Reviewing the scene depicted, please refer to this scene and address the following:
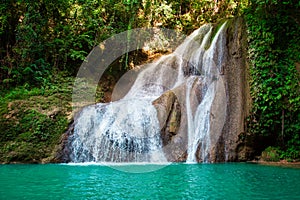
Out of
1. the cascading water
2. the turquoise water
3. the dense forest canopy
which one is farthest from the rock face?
the turquoise water

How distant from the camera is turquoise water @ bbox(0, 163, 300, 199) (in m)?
4.70

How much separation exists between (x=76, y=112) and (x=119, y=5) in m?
6.44

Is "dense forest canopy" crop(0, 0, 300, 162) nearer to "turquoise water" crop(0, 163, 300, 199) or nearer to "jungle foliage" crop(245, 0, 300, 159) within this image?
"jungle foliage" crop(245, 0, 300, 159)

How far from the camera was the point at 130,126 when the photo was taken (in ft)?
31.8

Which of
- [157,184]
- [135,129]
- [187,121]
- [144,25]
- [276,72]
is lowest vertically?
[157,184]

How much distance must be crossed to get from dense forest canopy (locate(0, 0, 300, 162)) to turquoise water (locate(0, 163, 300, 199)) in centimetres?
210

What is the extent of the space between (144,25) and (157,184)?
10901mm

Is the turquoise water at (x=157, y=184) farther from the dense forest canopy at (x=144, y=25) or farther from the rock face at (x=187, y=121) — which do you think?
the dense forest canopy at (x=144, y=25)

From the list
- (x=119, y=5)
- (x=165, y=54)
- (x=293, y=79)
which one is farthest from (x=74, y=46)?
(x=293, y=79)

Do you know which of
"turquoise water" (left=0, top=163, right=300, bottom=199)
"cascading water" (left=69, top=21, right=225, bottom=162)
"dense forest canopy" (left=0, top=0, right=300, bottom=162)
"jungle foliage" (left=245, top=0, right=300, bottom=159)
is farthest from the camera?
"cascading water" (left=69, top=21, right=225, bottom=162)

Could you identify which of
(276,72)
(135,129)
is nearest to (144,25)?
(135,129)

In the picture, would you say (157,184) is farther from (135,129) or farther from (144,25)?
(144,25)

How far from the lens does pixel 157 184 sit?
555cm

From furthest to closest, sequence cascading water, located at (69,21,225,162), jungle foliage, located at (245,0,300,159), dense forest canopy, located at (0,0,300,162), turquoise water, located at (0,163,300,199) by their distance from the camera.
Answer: cascading water, located at (69,21,225,162)
dense forest canopy, located at (0,0,300,162)
jungle foliage, located at (245,0,300,159)
turquoise water, located at (0,163,300,199)
